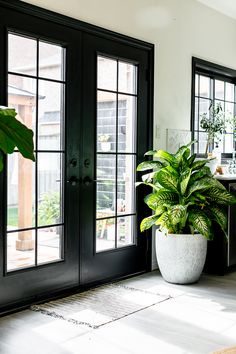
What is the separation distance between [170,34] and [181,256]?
2052mm

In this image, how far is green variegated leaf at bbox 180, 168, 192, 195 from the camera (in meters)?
3.99

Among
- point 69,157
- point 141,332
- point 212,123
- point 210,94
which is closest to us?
point 141,332

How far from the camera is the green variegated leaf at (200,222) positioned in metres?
3.92

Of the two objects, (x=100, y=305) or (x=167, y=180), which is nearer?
(x=100, y=305)

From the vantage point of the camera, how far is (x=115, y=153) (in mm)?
4207

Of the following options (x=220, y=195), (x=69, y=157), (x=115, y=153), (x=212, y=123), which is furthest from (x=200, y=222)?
(x=212, y=123)

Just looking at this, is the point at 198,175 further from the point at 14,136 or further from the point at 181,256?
the point at 14,136

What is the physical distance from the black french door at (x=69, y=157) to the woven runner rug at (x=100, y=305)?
0.14 m

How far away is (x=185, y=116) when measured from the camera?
496cm

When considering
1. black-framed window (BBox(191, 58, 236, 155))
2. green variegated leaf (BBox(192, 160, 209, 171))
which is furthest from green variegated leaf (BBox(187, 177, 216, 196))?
black-framed window (BBox(191, 58, 236, 155))

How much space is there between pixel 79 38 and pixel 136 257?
1.93 m

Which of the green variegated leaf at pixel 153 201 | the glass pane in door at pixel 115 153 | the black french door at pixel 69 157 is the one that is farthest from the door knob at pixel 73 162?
the green variegated leaf at pixel 153 201

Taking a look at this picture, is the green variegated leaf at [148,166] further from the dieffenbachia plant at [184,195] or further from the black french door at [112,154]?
the black french door at [112,154]

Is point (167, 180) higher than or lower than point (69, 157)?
lower
